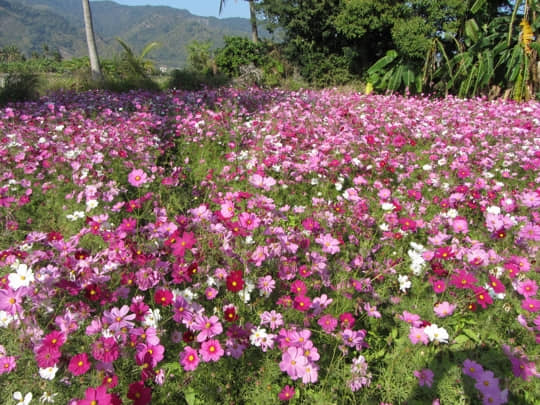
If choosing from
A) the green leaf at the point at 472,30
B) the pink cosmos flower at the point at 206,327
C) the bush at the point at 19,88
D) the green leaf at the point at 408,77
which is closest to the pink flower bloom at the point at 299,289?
the pink cosmos flower at the point at 206,327

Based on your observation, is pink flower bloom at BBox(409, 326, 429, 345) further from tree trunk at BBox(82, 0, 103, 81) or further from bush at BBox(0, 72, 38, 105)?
tree trunk at BBox(82, 0, 103, 81)

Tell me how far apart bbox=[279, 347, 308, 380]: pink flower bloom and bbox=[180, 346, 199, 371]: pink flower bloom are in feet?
1.09

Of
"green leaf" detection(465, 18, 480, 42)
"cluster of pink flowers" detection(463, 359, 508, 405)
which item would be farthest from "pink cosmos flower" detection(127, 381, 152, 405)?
"green leaf" detection(465, 18, 480, 42)

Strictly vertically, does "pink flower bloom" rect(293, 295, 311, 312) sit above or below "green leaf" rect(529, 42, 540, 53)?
below

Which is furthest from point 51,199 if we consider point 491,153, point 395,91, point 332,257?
point 395,91

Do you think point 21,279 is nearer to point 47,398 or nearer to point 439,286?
point 47,398

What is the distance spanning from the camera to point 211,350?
1251mm

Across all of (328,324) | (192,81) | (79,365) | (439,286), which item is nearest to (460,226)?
(439,286)

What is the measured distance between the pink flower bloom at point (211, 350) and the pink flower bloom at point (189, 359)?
4 centimetres

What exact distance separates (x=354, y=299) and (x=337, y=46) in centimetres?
1298

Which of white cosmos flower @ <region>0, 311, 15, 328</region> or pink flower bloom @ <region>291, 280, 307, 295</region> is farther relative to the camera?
pink flower bloom @ <region>291, 280, 307, 295</region>

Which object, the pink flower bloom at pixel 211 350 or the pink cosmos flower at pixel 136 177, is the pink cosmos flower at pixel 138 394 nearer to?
the pink flower bloom at pixel 211 350

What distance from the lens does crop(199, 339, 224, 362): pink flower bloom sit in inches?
48.5

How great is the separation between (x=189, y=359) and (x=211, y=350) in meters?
0.10
